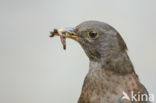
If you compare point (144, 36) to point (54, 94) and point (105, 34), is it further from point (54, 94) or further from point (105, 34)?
point (105, 34)

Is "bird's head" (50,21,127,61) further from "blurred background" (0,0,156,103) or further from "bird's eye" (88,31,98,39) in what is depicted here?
"blurred background" (0,0,156,103)

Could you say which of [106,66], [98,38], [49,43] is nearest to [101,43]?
[98,38]

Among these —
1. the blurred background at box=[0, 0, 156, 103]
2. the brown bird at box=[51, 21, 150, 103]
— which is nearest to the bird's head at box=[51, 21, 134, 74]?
the brown bird at box=[51, 21, 150, 103]

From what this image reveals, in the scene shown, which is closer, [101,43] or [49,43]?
[101,43]

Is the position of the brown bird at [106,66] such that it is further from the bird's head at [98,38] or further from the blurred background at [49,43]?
the blurred background at [49,43]

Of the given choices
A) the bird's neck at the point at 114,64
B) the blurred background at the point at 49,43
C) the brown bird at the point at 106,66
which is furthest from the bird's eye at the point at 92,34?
the blurred background at the point at 49,43

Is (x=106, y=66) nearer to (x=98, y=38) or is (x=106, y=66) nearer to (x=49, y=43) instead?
(x=98, y=38)

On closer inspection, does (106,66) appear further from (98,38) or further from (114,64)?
(98,38)

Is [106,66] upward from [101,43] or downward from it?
downward

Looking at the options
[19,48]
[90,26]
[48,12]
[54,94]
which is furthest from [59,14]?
[90,26]
